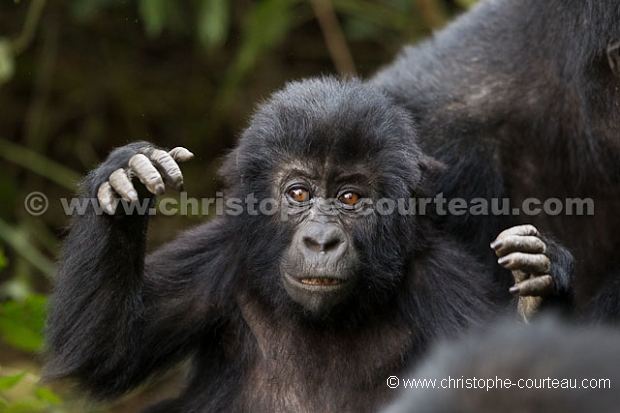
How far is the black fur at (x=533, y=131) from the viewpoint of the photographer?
5.52 m

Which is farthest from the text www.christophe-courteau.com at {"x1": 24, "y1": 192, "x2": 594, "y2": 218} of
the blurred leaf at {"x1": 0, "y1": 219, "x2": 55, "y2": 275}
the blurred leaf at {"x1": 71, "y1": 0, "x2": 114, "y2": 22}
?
the blurred leaf at {"x1": 71, "y1": 0, "x2": 114, "y2": 22}

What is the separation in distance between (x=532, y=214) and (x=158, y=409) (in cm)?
221

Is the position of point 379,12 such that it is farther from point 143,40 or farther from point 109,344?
point 109,344

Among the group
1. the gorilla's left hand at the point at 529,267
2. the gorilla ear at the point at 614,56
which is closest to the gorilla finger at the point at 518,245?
the gorilla's left hand at the point at 529,267

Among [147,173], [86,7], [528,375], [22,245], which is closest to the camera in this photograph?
[528,375]

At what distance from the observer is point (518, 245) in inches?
180

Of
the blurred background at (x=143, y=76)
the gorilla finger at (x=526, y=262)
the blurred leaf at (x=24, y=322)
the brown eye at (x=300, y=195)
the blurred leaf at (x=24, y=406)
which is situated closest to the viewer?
the gorilla finger at (x=526, y=262)

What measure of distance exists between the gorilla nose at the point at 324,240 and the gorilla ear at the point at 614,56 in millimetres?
1659

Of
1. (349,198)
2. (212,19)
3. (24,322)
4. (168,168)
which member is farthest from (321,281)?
(212,19)

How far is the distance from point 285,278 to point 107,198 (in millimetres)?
845

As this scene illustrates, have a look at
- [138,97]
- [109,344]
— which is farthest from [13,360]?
[109,344]

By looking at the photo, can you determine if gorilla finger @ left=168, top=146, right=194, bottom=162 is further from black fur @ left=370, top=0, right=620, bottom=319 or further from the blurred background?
the blurred background

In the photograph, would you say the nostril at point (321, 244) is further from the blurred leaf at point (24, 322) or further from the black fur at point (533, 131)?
the blurred leaf at point (24, 322)

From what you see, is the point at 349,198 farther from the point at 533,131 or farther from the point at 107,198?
the point at 533,131
